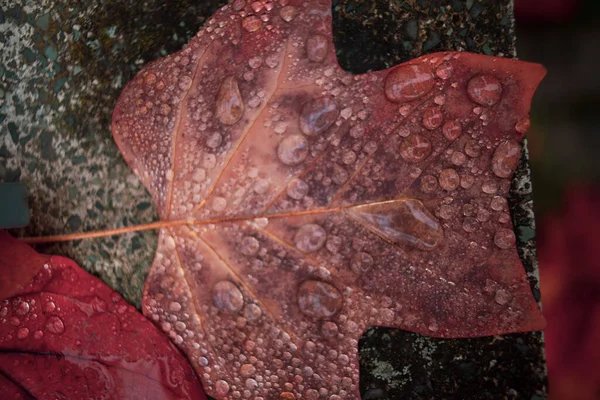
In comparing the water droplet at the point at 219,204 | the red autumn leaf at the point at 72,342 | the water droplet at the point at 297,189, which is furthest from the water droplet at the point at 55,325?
the water droplet at the point at 297,189

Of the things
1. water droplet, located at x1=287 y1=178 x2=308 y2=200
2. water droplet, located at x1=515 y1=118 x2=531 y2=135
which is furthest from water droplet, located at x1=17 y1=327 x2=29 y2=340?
water droplet, located at x1=515 y1=118 x2=531 y2=135

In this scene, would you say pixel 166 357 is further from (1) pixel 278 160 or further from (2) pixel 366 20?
(2) pixel 366 20

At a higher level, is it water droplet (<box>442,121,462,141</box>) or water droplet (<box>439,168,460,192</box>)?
water droplet (<box>442,121,462,141</box>)

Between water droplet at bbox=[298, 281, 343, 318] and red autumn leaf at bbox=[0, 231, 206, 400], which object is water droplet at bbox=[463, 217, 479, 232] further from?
red autumn leaf at bbox=[0, 231, 206, 400]

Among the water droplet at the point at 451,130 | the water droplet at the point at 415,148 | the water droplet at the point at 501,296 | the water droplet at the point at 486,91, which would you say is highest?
the water droplet at the point at 486,91

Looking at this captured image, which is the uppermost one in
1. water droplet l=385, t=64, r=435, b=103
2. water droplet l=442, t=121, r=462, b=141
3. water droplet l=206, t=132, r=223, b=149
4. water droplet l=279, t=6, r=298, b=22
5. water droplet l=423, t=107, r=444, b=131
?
water droplet l=279, t=6, r=298, b=22

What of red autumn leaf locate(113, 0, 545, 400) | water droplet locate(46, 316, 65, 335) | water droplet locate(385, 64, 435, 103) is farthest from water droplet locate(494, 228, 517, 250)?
water droplet locate(46, 316, 65, 335)

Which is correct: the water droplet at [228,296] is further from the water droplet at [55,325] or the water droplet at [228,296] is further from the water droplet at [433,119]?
the water droplet at [433,119]
